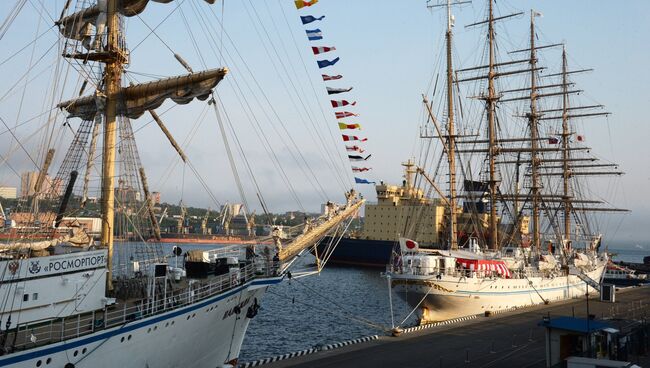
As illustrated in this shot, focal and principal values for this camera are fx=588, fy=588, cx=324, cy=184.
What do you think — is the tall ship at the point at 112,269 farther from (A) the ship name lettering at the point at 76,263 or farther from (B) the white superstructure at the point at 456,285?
(B) the white superstructure at the point at 456,285

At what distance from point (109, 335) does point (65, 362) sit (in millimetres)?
1395

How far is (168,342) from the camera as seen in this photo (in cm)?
1858

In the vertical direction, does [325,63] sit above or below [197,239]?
above

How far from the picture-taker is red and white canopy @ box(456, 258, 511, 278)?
39.3 m

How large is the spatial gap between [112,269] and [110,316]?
131 inches

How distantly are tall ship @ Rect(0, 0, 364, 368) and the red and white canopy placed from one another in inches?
566

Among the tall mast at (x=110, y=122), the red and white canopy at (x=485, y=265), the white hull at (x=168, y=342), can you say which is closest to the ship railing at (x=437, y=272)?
the red and white canopy at (x=485, y=265)

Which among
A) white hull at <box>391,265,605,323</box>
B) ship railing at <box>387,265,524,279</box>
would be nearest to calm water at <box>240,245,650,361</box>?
white hull at <box>391,265,605,323</box>

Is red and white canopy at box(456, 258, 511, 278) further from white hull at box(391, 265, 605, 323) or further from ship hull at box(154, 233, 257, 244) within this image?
ship hull at box(154, 233, 257, 244)

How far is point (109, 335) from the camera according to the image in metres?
16.3

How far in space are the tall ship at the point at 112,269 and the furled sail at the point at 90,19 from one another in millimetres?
45

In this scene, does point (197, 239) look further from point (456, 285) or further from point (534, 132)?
point (456, 285)

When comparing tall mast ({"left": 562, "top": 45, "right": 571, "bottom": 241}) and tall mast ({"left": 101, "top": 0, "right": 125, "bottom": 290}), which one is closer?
tall mast ({"left": 101, "top": 0, "right": 125, "bottom": 290})

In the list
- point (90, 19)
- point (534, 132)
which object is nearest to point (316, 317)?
point (90, 19)
